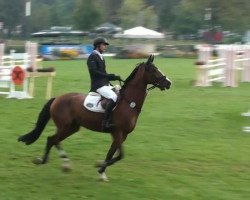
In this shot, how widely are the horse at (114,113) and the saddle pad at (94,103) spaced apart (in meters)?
0.06

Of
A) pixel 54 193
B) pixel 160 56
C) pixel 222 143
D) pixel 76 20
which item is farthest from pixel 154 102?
pixel 76 20

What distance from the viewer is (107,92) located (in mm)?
8758

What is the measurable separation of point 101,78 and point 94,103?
394 millimetres

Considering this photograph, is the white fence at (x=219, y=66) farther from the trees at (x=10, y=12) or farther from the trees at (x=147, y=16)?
the trees at (x=10, y=12)

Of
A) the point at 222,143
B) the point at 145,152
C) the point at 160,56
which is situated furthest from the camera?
the point at 160,56

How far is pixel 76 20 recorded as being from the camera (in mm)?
73875

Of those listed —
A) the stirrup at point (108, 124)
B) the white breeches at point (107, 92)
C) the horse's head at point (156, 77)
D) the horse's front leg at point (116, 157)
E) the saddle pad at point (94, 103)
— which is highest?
the horse's head at point (156, 77)

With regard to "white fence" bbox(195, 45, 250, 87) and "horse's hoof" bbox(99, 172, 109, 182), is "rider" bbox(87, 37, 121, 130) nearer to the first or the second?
"horse's hoof" bbox(99, 172, 109, 182)

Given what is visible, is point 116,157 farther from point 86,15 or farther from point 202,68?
point 86,15

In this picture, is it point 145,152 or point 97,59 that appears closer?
point 97,59

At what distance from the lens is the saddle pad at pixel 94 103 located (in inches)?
346

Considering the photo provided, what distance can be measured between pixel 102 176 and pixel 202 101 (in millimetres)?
10274

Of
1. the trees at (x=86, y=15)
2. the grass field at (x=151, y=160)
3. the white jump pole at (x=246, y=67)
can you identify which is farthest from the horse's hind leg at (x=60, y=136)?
the trees at (x=86, y=15)

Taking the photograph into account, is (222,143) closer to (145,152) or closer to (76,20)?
(145,152)
